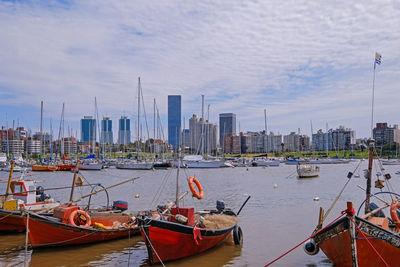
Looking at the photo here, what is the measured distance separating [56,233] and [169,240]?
576 cm

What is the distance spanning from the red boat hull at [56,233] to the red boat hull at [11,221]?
3.06m

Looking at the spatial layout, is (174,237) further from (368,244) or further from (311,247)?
(368,244)

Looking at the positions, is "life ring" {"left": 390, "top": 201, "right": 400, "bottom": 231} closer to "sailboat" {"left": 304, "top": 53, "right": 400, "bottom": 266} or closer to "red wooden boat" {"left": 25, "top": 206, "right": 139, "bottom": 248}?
"sailboat" {"left": 304, "top": 53, "right": 400, "bottom": 266}

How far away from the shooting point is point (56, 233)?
17234 millimetres

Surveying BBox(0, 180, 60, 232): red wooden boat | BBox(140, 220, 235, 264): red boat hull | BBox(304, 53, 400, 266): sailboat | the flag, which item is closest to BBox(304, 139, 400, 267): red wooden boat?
BBox(304, 53, 400, 266): sailboat

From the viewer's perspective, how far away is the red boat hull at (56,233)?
16859mm

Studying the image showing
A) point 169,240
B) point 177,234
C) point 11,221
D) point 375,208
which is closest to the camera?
point 169,240

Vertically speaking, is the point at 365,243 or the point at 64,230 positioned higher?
the point at 365,243

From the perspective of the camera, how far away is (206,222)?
17.5 m

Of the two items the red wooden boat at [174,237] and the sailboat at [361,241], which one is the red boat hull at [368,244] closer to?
the sailboat at [361,241]

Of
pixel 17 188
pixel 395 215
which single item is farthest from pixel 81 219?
pixel 395 215

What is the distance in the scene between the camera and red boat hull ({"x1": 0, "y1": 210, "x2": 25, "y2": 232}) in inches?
776

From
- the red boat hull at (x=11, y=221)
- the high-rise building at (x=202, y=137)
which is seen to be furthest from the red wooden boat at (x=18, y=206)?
the high-rise building at (x=202, y=137)

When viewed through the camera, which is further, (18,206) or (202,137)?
(202,137)
